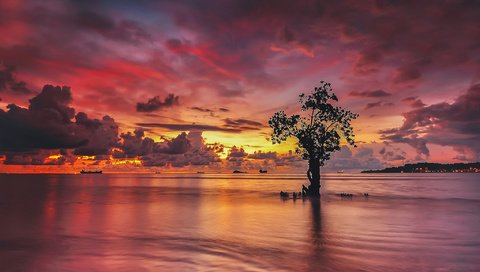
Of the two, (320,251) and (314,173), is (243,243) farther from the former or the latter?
(314,173)

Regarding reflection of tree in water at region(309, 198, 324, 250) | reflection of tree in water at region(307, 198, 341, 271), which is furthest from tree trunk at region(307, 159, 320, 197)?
reflection of tree in water at region(307, 198, 341, 271)

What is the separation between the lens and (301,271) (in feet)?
61.2

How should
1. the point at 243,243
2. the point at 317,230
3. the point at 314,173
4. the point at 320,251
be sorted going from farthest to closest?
1. the point at 314,173
2. the point at 317,230
3. the point at 243,243
4. the point at 320,251

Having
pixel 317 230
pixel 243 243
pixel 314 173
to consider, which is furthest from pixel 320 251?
pixel 314 173

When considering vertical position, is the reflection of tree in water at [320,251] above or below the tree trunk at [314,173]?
below

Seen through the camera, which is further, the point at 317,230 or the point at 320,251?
the point at 317,230

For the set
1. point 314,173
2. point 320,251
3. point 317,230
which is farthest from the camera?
point 314,173

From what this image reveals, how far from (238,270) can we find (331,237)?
12.9m

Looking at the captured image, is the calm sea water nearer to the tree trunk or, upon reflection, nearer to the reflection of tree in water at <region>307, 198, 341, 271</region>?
the reflection of tree in water at <region>307, 198, 341, 271</region>

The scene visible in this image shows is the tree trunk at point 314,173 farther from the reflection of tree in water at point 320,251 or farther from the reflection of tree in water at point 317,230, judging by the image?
the reflection of tree in water at point 320,251

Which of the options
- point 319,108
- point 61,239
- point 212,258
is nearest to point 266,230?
point 212,258

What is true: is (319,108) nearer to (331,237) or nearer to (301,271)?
(331,237)

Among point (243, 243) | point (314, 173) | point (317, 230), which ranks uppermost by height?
point (314, 173)

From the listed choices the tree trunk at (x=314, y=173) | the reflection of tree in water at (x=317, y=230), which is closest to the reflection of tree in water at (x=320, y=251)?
the reflection of tree in water at (x=317, y=230)
